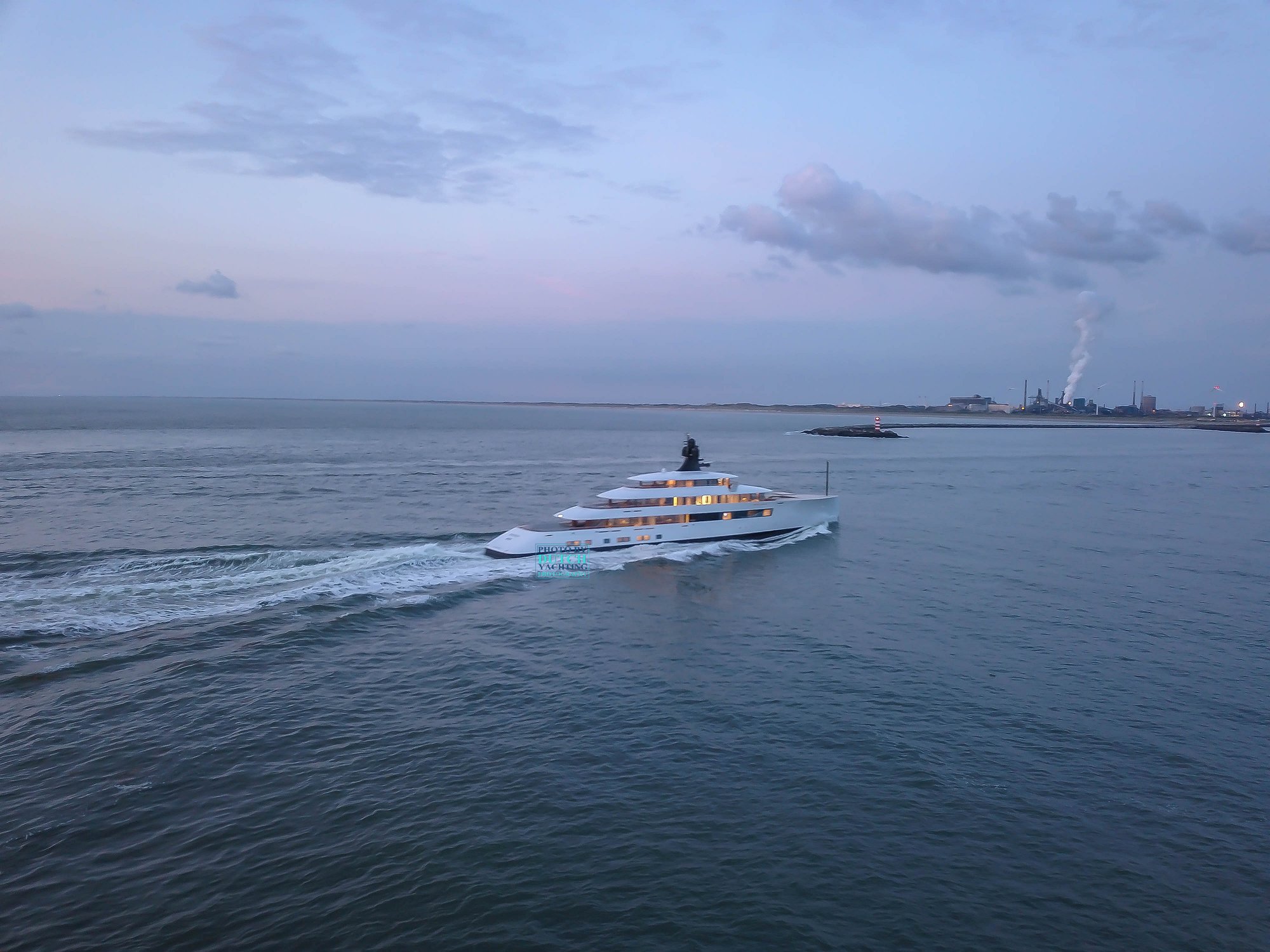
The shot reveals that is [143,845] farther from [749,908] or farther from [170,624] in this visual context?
[170,624]

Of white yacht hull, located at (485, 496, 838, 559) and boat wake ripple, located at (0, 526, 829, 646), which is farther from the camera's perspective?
white yacht hull, located at (485, 496, 838, 559)

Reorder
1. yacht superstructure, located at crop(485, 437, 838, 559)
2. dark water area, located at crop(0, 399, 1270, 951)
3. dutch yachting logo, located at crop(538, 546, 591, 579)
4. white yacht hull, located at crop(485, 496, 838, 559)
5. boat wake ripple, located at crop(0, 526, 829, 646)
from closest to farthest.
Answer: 1. dark water area, located at crop(0, 399, 1270, 951)
2. boat wake ripple, located at crop(0, 526, 829, 646)
3. dutch yachting logo, located at crop(538, 546, 591, 579)
4. white yacht hull, located at crop(485, 496, 838, 559)
5. yacht superstructure, located at crop(485, 437, 838, 559)

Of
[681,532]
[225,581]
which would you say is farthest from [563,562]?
[225,581]

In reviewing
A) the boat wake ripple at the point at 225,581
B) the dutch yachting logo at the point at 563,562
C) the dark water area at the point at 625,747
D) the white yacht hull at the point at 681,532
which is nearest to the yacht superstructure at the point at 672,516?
the white yacht hull at the point at 681,532

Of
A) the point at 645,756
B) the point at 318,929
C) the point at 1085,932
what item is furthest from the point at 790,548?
the point at 318,929

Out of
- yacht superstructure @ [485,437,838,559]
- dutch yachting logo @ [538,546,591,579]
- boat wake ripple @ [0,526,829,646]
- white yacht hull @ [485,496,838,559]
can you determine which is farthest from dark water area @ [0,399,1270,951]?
yacht superstructure @ [485,437,838,559]

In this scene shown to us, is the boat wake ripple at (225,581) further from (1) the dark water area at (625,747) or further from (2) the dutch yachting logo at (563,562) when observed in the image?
(2) the dutch yachting logo at (563,562)

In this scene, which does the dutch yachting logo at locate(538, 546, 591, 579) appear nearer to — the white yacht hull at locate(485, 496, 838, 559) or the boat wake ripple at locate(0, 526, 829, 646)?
the white yacht hull at locate(485, 496, 838, 559)
